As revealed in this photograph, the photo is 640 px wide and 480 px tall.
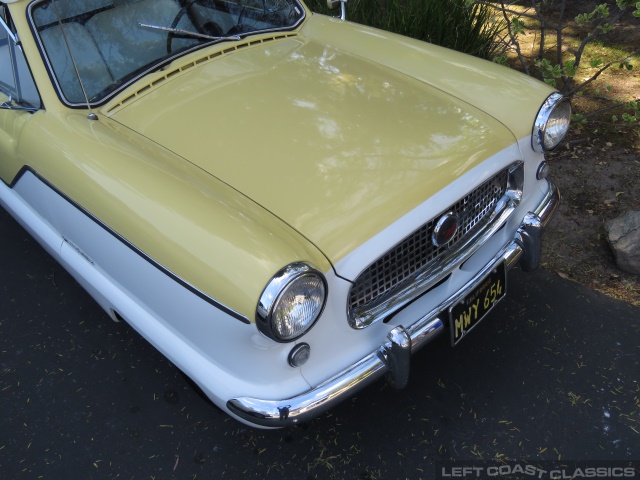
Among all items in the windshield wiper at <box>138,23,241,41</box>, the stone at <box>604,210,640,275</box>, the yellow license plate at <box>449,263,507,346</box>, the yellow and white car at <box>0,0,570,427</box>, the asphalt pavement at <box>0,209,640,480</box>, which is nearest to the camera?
the yellow and white car at <box>0,0,570,427</box>

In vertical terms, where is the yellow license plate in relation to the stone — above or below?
above

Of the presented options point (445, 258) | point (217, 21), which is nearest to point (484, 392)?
point (445, 258)

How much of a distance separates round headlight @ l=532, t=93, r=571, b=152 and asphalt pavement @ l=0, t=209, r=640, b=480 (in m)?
0.80

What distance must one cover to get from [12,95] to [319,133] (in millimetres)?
1287

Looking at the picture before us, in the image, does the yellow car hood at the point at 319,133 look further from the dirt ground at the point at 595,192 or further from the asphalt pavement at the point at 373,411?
the dirt ground at the point at 595,192

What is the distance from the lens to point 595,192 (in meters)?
3.34

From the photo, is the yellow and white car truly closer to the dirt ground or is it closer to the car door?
the car door

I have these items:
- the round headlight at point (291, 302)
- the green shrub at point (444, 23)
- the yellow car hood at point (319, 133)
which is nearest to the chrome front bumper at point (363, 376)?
the round headlight at point (291, 302)

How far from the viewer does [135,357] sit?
8.43ft

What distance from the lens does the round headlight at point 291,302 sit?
4.90 feet

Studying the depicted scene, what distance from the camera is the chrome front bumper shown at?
169 cm

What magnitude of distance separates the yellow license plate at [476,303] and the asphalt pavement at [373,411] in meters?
0.39

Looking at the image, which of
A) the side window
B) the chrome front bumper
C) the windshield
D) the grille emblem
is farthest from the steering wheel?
the chrome front bumper

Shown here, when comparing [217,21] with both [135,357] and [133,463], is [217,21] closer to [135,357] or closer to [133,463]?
[135,357]
